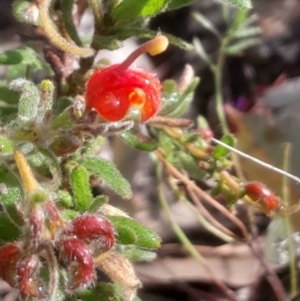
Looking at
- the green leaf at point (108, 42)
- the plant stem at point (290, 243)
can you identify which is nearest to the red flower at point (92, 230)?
the green leaf at point (108, 42)

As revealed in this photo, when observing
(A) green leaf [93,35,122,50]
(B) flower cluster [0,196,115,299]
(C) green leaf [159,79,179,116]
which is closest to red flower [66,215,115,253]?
(B) flower cluster [0,196,115,299]

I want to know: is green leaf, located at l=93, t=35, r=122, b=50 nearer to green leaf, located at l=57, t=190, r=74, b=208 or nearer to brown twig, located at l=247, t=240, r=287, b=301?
green leaf, located at l=57, t=190, r=74, b=208

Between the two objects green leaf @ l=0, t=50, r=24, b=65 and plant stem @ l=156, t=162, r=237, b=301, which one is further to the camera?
plant stem @ l=156, t=162, r=237, b=301

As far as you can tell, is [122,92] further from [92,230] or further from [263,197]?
[263,197]

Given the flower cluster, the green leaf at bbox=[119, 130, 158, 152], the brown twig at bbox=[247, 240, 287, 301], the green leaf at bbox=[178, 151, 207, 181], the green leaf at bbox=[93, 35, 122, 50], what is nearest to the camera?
the flower cluster

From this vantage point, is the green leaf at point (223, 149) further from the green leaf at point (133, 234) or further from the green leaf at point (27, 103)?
the green leaf at point (27, 103)
